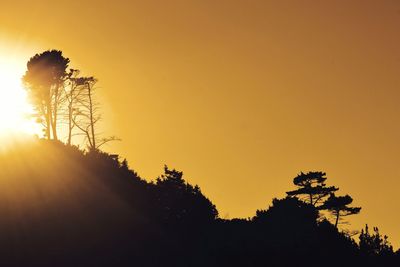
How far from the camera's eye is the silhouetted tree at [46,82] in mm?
81000

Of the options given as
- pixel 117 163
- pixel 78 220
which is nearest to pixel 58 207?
pixel 78 220

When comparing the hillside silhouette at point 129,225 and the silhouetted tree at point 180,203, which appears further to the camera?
the silhouetted tree at point 180,203

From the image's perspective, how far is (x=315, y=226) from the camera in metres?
77.8

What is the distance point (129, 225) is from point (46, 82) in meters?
24.8

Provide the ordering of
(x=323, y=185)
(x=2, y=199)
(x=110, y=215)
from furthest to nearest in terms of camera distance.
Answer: (x=323, y=185) < (x=110, y=215) < (x=2, y=199)

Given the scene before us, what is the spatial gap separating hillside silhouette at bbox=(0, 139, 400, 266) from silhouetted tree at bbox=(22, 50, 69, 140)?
763 cm

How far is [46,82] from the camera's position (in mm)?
81000

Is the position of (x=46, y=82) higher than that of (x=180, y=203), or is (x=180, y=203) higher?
(x=46, y=82)

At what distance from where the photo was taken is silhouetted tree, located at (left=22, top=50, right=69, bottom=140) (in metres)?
81.0

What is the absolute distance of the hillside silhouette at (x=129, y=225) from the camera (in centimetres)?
5512

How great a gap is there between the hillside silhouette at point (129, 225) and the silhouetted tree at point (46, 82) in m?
7.63

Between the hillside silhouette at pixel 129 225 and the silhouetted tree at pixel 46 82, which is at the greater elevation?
the silhouetted tree at pixel 46 82

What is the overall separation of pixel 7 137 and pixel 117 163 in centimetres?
1158

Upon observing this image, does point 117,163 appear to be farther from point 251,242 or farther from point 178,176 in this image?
point 251,242
